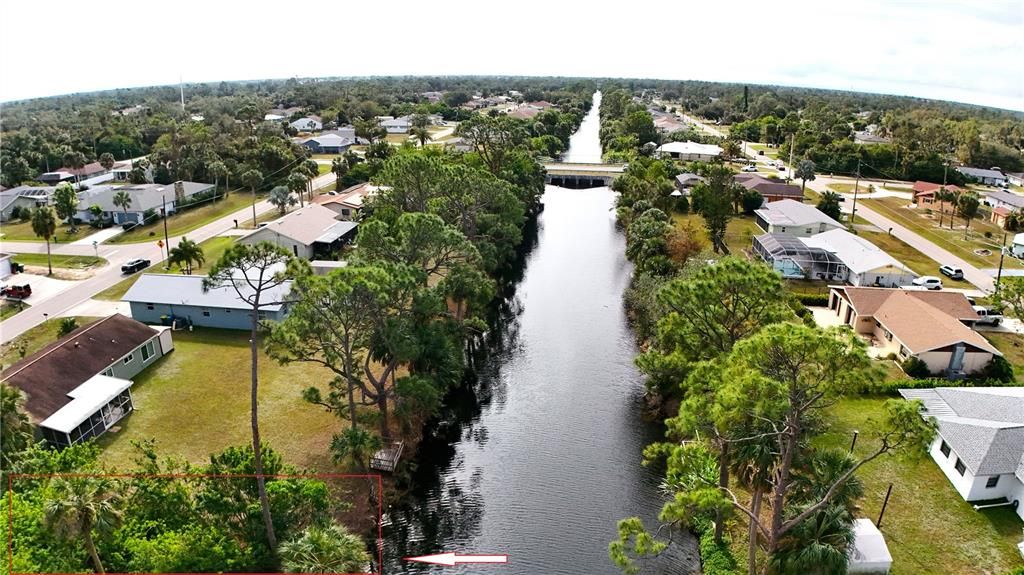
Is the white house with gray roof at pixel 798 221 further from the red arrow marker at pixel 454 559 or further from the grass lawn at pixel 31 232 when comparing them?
the grass lawn at pixel 31 232

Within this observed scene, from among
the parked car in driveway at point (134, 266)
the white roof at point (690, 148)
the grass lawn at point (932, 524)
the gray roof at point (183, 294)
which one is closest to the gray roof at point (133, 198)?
the parked car in driveway at point (134, 266)

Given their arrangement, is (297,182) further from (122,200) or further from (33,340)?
(33,340)

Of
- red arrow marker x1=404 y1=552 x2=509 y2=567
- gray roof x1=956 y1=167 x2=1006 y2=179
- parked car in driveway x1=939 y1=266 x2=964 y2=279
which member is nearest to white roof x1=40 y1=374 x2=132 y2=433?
red arrow marker x1=404 y1=552 x2=509 y2=567

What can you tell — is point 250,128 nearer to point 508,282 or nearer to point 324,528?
point 508,282

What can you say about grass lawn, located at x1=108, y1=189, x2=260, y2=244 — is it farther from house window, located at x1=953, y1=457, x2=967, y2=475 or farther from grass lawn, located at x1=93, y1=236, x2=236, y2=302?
house window, located at x1=953, y1=457, x2=967, y2=475

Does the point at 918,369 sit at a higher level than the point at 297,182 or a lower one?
lower

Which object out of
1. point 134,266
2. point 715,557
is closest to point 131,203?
point 134,266
